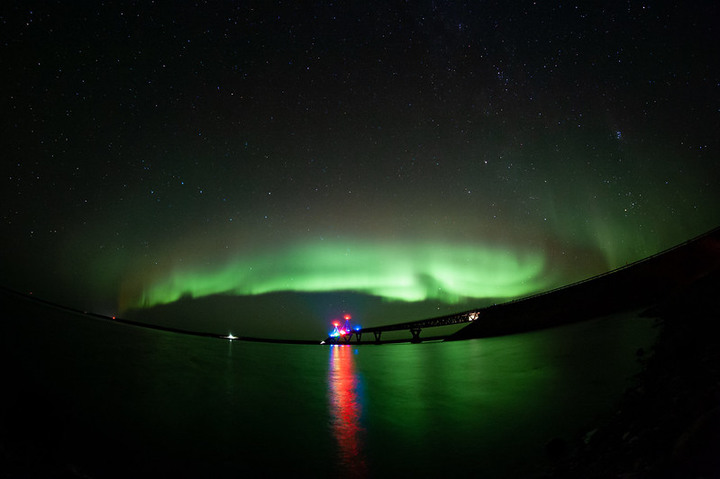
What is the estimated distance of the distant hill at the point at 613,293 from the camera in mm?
29156

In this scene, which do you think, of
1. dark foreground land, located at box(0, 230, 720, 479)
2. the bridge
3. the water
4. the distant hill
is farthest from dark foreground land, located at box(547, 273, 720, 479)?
the bridge

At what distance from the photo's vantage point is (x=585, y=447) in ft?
9.98

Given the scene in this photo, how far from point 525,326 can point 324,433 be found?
168ft

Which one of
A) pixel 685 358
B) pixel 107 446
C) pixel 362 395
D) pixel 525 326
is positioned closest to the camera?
pixel 107 446

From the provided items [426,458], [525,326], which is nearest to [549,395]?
[426,458]

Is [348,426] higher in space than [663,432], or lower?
lower

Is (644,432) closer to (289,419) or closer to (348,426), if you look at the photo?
(348,426)

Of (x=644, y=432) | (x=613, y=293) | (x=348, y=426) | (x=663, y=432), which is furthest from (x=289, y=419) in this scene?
(x=613, y=293)

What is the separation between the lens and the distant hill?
29.2 metres

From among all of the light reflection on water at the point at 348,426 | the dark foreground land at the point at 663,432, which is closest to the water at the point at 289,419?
the light reflection on water at the point at 348,426

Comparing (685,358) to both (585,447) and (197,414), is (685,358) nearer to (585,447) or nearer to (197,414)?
(585,447)

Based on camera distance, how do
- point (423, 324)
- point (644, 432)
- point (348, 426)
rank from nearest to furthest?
point (644, 432) → point (348, 426) → point (423, 324)

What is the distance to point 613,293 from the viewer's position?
122 ft

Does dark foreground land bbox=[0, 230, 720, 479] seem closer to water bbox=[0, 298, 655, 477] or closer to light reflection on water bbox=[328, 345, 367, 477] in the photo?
water bbox=[0, 298, 655, 477]
